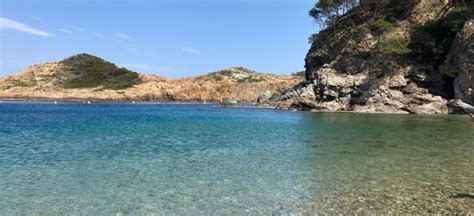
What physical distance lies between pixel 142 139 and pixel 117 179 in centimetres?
1374

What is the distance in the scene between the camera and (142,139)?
29.4 metres

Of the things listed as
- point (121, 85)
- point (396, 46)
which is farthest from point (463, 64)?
point (121, 85)

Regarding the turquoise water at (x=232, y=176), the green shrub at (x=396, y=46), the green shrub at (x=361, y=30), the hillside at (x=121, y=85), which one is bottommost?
the turquoise water at (x=232, y=176)

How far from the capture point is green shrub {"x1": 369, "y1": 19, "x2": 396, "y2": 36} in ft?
247

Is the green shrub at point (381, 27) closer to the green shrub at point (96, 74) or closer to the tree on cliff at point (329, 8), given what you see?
the tree on cliff at point (329, 8)

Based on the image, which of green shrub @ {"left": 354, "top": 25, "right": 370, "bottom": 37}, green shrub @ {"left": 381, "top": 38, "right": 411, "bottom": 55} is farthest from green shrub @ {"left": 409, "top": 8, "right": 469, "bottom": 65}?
green shrub @ {"left": 354, "top": 25, "right": 370, "bottom": 37}

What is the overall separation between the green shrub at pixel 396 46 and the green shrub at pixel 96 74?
103m

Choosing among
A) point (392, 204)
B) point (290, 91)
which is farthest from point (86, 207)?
point (290, 91)

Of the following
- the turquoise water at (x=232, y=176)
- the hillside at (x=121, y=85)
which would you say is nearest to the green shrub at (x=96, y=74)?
the hillside at (x=121, y=85)

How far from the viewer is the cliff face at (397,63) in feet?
209

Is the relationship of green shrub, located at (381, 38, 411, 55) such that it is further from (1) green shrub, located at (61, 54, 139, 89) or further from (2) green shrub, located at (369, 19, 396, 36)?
(1) green shrub, located at (61, 54, 139, 89)

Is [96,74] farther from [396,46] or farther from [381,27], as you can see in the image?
[396,46]

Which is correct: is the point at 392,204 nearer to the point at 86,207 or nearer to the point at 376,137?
the point at 86,207

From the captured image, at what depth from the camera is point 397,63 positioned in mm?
72250
